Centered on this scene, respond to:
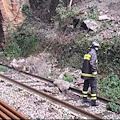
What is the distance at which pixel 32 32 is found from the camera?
17.6 m

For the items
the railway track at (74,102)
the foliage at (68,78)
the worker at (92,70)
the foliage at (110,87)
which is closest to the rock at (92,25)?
the foliage at (68,78)

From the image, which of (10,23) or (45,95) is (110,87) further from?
(10,23)

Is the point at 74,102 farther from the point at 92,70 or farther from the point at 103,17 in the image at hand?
the point at 103,17

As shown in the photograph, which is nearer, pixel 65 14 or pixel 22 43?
pixel 65 14

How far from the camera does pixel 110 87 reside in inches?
384

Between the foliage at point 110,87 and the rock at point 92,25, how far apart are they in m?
4.54

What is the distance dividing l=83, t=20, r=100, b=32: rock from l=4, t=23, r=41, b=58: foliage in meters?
3.56

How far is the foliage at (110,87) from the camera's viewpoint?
8.85 meters

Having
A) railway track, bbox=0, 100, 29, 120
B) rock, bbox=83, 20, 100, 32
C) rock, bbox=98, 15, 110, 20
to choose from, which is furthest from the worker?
rock, bbox=98, 15, 110, 20

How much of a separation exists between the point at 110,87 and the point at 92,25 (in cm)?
562

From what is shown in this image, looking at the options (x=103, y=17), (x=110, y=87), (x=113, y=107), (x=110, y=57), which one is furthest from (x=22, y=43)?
(x=113, y=107)

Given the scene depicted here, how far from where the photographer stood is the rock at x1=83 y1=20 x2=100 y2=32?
1426 cm

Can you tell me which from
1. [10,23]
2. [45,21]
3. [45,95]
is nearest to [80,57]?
[45,95]

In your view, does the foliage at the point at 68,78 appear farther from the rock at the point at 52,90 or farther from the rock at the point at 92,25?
the rock at the point at 92,25
